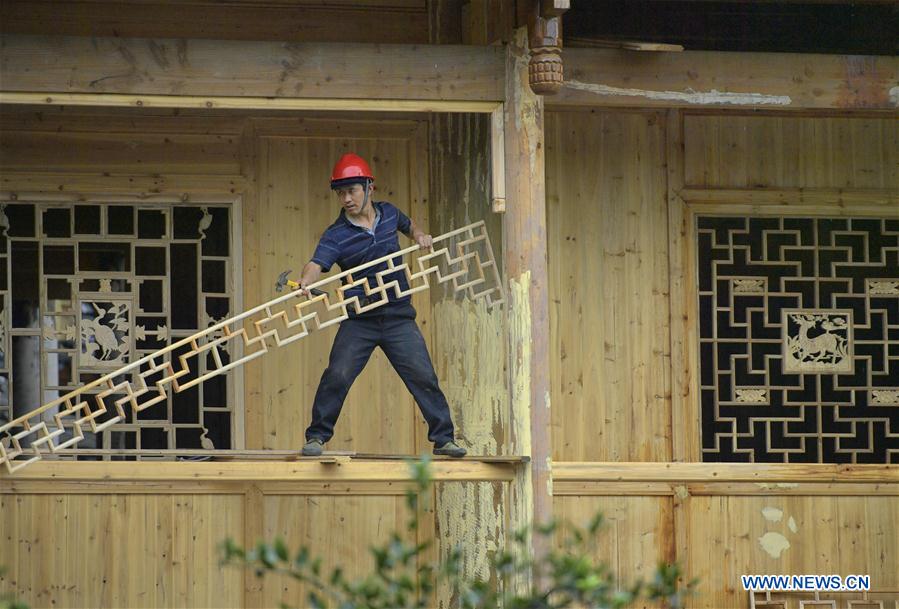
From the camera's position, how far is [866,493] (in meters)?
10.8

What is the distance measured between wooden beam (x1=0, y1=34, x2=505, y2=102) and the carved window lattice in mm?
1781

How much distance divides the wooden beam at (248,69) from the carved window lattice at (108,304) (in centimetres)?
178

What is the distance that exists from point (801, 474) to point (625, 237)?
1871mm

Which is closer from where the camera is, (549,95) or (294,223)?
(549,95)

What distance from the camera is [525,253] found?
9.15 m

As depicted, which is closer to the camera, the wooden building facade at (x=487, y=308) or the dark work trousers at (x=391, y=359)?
the dark work trousers at (x=391, y=359)

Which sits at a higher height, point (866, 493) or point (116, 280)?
point (116, 280)

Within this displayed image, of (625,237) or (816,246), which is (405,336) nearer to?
(625,237)

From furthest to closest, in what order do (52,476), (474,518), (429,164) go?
(429,164)
(474,518)
(52,476)

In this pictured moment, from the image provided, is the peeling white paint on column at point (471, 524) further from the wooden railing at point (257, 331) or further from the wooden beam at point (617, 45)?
the wooden beam at point (617, 45)

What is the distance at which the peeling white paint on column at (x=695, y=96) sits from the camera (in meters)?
9.57

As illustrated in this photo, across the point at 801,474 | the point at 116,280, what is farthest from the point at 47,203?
the point at 801,474

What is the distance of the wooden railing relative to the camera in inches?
338

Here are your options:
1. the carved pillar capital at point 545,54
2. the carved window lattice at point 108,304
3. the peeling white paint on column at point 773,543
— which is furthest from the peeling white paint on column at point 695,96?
the peeling white paint on column at point 773,543
